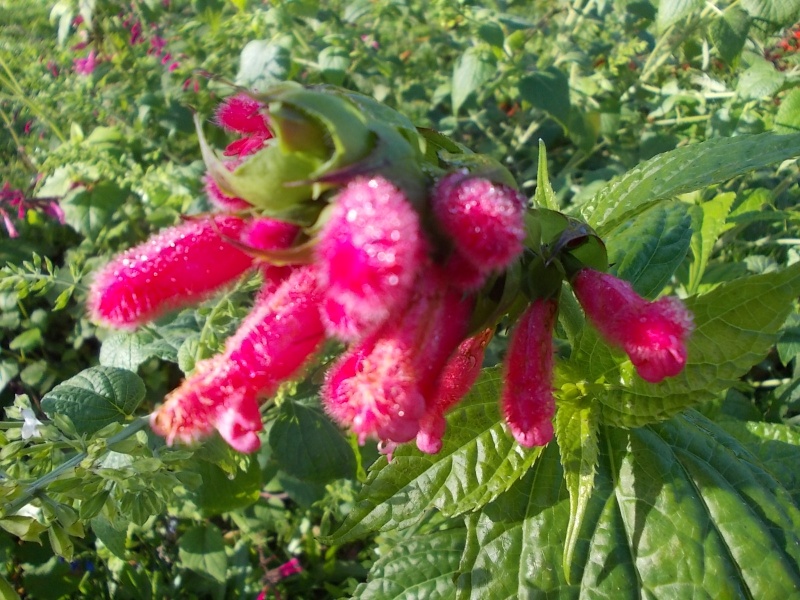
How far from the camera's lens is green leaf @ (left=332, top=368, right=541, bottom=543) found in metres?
1.15

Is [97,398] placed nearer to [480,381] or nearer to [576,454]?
[480,381]

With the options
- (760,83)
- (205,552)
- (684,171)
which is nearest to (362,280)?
(684,171)

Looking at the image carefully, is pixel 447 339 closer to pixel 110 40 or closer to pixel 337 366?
pixel 337 366

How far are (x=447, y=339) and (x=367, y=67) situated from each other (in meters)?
2.56

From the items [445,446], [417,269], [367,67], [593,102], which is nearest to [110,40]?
[367,67]

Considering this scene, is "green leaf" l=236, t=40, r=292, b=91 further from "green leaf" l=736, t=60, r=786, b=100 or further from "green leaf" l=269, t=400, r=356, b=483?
"green leaf" l=736, t=60, r=786, b=100

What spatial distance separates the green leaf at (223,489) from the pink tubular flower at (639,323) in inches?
50.1

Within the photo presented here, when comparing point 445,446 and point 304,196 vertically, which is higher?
point 304,196

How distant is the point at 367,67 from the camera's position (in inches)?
122

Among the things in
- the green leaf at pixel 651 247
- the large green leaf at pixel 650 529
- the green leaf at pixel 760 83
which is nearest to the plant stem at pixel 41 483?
the large green leaf at pixel 650 529

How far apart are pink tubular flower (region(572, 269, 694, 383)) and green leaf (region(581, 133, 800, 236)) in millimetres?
175

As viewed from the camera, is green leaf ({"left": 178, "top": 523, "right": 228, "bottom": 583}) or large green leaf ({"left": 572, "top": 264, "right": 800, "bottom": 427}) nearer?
large green leaf ({"left": 572, "top": 264, "right": 800, "bottom": 427})

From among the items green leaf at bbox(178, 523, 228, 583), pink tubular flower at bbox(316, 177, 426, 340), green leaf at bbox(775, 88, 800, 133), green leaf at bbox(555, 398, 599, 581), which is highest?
pink tubular flower at bbox(316, 177, 426, 340)

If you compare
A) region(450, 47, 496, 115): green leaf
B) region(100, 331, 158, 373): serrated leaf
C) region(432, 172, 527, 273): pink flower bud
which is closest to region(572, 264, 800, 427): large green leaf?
region(432, 172, 527, 273): pink flower bud
